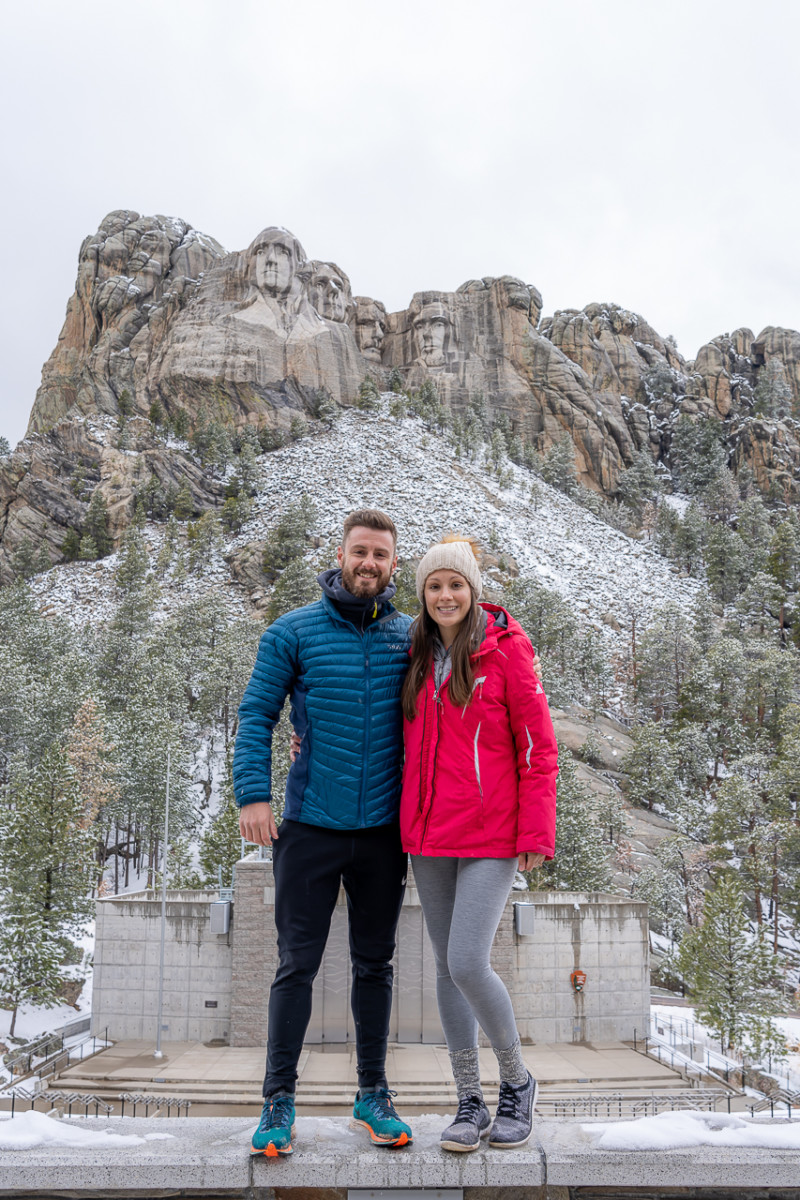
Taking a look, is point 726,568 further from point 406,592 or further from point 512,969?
point 512,969

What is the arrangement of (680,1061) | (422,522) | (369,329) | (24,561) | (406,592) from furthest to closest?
(369,329) < (24,561) < (422,522) < (406,592) < (680,1061)

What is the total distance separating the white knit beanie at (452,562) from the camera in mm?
3367

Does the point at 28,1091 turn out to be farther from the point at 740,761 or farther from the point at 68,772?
the point at 740,761

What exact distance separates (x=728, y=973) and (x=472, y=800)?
2252cm

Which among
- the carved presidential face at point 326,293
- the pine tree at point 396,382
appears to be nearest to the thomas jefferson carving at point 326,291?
the carved presidential face at point 326,293

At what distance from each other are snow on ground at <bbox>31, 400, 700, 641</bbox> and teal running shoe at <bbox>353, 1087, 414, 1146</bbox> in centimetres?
5389

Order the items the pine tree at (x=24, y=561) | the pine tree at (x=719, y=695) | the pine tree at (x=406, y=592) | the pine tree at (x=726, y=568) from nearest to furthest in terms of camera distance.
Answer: the pine tree at (x=406, y=592), the pine tree at (x=719, y=695), the pine tree at (x=726, y=568), the pine tree at (x=24, y=561)

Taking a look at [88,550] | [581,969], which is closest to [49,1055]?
[581,969]

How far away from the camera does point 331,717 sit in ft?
11.1

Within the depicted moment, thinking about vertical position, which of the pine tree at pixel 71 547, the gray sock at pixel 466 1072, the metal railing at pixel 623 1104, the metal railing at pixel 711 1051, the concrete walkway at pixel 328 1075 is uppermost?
the pine tree at pixel 71 547

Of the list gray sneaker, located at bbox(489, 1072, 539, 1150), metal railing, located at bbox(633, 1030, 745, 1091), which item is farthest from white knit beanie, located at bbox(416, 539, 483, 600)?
metal railing, located at bbox(633, 1030, 745, 1091)

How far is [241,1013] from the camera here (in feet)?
62.4

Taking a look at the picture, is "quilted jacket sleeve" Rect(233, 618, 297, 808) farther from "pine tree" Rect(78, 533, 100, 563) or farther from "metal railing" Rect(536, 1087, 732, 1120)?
"pine tree" Rect(78, 533, 100, 563)

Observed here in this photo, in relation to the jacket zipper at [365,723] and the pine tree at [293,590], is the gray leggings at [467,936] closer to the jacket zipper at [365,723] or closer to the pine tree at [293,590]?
the jacket zipper at [365,723]
